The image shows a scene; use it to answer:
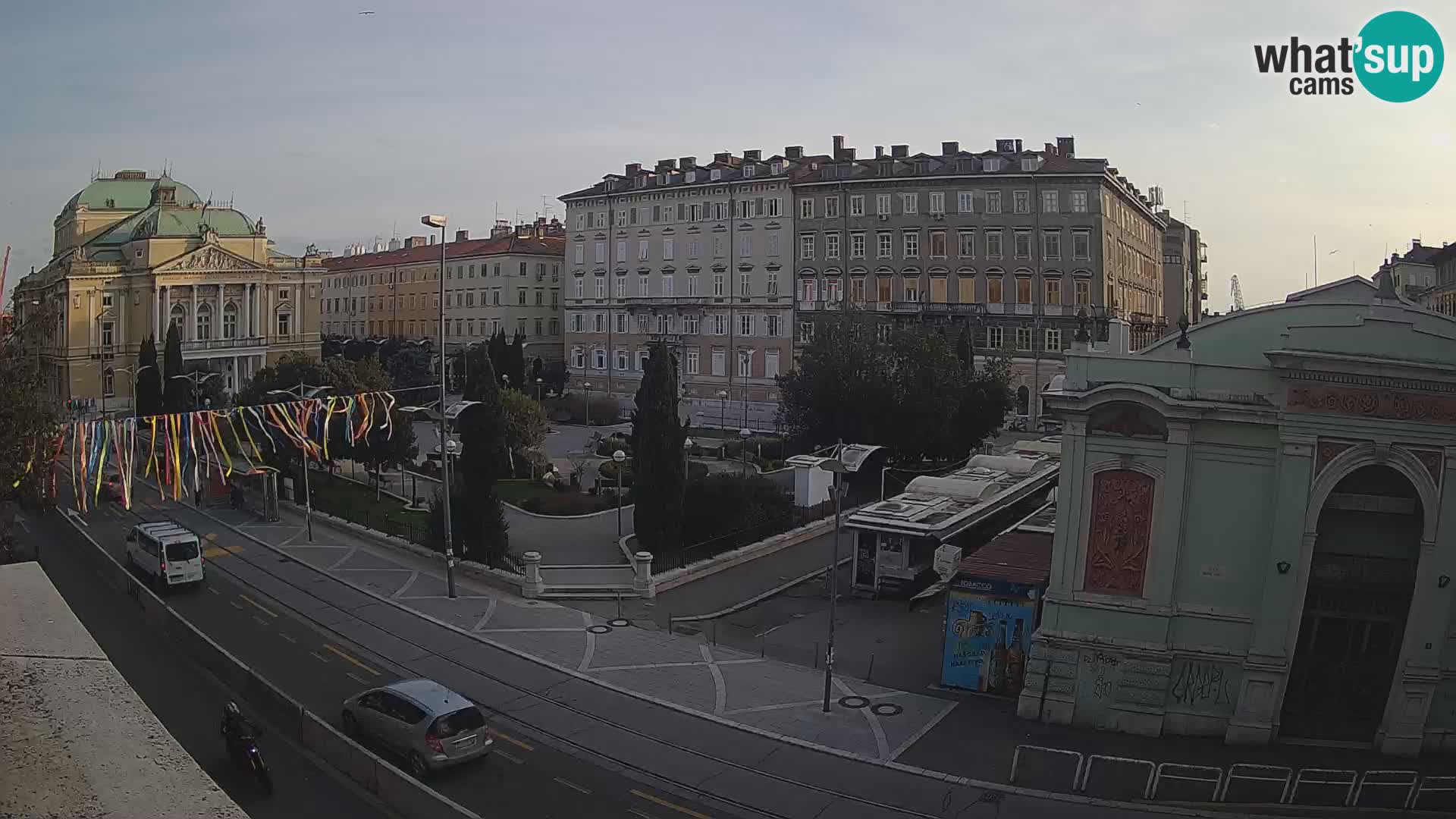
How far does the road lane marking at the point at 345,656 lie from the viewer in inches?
939

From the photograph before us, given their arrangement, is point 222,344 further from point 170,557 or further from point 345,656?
point 345,656

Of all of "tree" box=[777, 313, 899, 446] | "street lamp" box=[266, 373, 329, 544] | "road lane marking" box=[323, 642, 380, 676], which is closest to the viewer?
"road lane marking" box=[323, 642, 380, 676]

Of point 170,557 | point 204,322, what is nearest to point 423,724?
point 170,557

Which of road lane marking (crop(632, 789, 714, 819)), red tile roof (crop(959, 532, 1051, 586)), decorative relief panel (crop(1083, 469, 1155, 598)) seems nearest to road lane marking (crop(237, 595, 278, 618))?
road lane marking (crop(632, 789, 714, 819))

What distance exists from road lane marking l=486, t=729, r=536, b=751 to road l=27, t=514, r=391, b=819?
121 inches

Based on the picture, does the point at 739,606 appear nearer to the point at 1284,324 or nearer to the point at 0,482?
the point at 1284,324

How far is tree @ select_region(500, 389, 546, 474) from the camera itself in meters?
47.6

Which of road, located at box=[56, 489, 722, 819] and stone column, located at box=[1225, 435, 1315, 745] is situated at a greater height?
stone column, located at box=[1225, 435, 1315, 745]

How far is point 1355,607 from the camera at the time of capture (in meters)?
20.9

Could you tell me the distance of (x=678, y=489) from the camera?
34.2 meters

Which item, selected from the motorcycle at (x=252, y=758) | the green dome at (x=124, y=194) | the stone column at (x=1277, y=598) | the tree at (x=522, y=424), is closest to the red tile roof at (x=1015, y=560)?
the stone column at (x=1277, y=598)

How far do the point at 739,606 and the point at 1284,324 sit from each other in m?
15.9

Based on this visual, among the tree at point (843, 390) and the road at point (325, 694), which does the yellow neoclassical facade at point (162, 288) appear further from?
the road at point (325, 694)

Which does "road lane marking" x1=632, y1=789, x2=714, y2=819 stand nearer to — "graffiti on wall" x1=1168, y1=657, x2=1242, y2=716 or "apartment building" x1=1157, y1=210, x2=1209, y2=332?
"graffiti on wall" x1=1168, y1=657, x2=1242, y2=716
